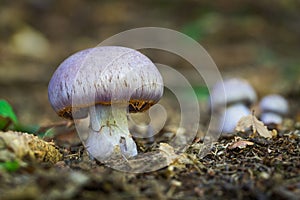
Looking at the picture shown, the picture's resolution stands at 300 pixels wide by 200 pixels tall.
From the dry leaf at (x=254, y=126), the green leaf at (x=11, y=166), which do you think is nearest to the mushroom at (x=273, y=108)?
the dry leaf at (x=254, y=126)

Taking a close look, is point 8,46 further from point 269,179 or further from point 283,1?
point 269,179

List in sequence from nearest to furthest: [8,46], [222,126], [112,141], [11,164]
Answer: [11,164], [112,141], [222,126], [8,46]

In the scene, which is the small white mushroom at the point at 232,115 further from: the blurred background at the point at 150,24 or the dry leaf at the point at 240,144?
the blurred background at the point at 150,24

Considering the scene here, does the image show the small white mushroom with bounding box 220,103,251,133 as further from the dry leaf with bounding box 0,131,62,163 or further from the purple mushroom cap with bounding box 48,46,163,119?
the dry leaf with bounding box 0,131,62,163

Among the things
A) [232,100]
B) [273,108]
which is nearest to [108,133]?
[232,100]

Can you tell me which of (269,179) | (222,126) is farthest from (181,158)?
(222,126)

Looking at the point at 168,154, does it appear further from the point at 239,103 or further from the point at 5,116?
the point at 239,103

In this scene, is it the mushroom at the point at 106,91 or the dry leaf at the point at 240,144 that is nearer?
the mushroom at the point at 106,91
